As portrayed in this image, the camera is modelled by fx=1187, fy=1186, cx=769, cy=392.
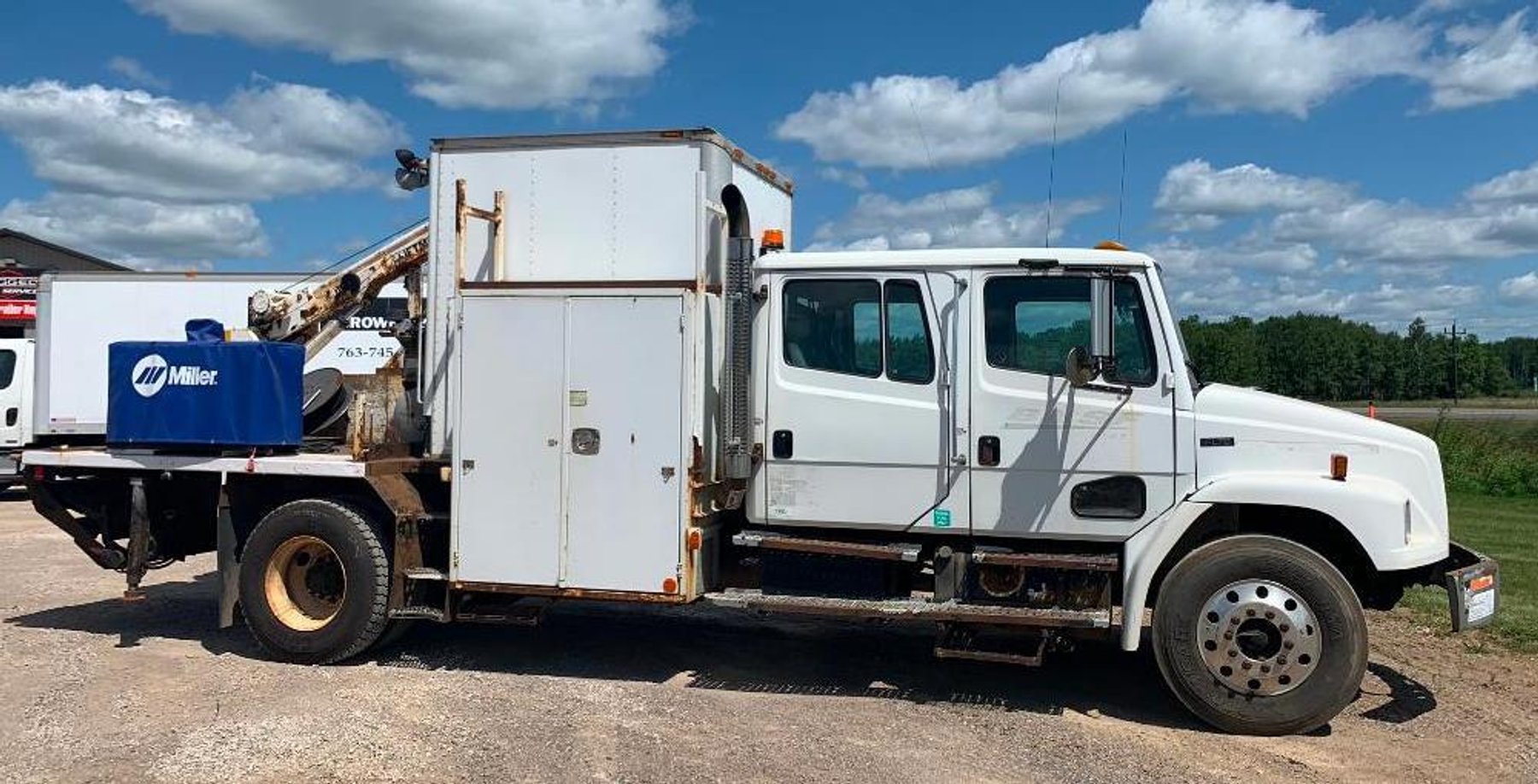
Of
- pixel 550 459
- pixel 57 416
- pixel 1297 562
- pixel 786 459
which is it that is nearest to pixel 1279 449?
pixel 1297 562

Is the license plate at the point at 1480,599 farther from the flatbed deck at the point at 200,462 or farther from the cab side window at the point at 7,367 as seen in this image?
the cab side window at the point at 7,367

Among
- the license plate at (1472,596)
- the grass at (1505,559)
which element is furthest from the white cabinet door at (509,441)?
the grass at (1505,559)

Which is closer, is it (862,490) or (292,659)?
(862,490)

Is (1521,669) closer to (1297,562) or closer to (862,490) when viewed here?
(1297,562)

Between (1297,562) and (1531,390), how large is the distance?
352ft

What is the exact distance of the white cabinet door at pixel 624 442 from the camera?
701 cm

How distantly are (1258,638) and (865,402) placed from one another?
248 cm

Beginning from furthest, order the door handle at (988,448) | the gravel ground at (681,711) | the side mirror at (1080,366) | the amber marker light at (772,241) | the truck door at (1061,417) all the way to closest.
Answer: the amber marker light at (772,241) → the door handle at (988,448) → the truck door at (1061,417) → the side mirror at (1080,366) → the gravel ground at (681,711)

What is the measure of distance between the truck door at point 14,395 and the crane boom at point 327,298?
36.0ft

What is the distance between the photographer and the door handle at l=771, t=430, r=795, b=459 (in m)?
7.05

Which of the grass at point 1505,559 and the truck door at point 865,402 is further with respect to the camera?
the grass at point 1505,559

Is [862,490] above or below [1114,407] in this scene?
below

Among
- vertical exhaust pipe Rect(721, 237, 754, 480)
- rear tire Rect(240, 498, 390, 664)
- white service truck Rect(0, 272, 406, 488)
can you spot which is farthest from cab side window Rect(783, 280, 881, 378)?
white service truck Rect(0, 272, 406, 488)

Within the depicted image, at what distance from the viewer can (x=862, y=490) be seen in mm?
6980
